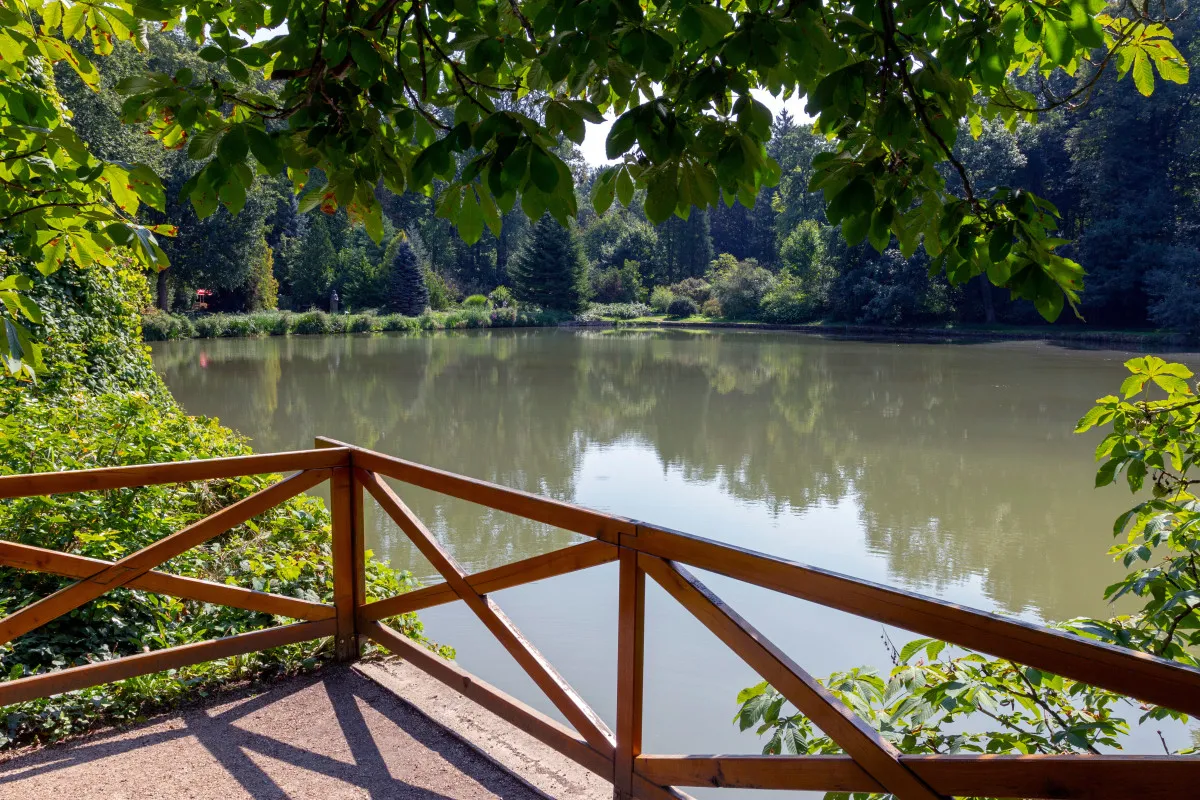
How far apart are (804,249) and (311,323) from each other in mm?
25603

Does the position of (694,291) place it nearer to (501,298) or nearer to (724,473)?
(501,298)

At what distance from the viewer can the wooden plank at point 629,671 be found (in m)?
2.37

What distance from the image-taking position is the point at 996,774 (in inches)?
62.4

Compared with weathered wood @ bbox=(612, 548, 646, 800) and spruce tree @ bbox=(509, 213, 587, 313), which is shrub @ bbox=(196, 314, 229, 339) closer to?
spruce tree @ bbox=(509, 213, 587, 313)

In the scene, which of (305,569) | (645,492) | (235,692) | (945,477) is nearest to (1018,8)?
(235,692)

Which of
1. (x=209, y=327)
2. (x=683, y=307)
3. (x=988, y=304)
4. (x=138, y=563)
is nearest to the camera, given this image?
(x=138, y=563)

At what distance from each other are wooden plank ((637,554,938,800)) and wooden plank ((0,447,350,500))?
1.80 m

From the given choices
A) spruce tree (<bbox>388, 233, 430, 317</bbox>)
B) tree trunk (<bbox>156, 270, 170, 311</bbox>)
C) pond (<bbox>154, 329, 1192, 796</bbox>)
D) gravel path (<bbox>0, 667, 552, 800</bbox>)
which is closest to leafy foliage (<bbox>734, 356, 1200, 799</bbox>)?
gravel path (<bbox>0, 667, 552, 800</bbox>)

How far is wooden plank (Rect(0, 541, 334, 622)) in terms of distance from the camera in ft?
9.68

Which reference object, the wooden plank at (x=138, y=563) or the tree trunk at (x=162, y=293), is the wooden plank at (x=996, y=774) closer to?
the wooden plank at (x=138, y=563)

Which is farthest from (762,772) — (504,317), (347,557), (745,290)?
(745,290)

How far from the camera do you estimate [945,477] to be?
10.6 m

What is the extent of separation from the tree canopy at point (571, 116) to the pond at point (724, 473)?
10.7 ft

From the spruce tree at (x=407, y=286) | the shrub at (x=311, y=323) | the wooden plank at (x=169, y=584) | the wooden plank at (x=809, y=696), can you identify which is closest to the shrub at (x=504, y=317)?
the spruce tree at (x=407, y=286)
